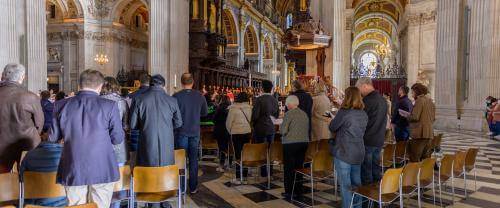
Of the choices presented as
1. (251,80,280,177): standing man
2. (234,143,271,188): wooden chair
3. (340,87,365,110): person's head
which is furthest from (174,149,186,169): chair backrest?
(340,87,365,110): person's head

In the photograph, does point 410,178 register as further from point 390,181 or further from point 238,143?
point 238,143

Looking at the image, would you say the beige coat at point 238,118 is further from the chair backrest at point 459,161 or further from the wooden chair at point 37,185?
the wooden chair at point 37,185

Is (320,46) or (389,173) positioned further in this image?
(320,46)

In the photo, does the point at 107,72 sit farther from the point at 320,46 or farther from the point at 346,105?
the point at 346,105

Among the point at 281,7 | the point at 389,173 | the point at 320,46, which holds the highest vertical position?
the point at 281,7

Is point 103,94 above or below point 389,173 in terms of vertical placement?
above

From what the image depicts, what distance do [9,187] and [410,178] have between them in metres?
3.99

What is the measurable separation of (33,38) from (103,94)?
838 centimetres

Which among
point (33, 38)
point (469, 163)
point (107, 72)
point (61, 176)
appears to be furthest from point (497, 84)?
point (107, 72)

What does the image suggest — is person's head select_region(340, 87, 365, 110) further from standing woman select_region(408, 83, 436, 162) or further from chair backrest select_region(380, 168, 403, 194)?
standing woman select_region(408, 83, 436, 162)


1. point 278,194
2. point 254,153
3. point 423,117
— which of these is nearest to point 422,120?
point 423,117

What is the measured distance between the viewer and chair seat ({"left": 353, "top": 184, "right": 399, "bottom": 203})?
393 cm

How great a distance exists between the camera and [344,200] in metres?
4.27

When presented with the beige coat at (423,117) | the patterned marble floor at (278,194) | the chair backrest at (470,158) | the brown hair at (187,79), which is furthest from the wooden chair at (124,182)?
the beige coat at (423,117)
